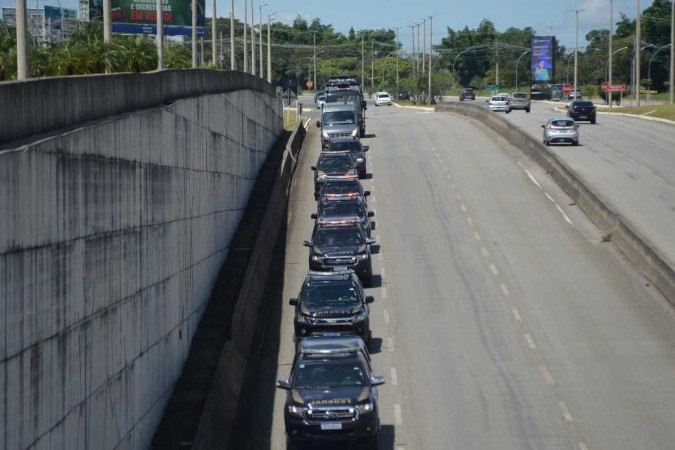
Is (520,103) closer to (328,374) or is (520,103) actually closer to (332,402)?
(328,374)

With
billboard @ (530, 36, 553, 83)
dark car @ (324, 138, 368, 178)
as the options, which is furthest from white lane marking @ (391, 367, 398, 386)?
billboard @ (530, 36, 553, 83)

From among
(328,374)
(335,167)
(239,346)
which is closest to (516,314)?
(239,346)

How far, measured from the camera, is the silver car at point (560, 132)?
6281cm

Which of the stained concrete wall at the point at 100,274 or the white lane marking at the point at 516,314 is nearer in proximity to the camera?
the stained concrete wall at the point at 100,274

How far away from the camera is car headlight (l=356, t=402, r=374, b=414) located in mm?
21125

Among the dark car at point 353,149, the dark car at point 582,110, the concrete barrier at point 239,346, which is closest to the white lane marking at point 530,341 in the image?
the concrete barrier at point 239,346

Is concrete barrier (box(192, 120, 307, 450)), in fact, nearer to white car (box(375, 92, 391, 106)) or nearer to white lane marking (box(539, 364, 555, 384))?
white lane marking (box(539, 364, 555, 384))

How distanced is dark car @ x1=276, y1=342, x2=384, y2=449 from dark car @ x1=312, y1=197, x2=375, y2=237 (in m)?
16.7

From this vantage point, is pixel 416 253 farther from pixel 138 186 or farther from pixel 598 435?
pixel 138 186

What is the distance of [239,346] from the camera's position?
89.7 ft

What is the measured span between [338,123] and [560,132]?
1205 cm

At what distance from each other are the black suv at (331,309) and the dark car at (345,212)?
30.9 ft

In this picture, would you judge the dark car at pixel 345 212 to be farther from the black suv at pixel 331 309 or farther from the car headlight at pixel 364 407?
the car headlight at pixel 364 407

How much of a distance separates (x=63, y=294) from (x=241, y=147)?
88.8ft
